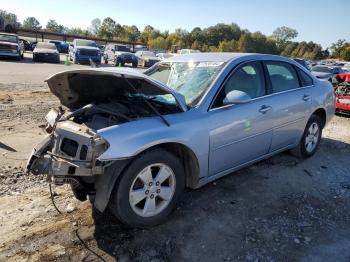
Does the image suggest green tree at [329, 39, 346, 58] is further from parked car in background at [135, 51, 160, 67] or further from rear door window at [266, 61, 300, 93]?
rear door window at [266, 61, 300, 93]

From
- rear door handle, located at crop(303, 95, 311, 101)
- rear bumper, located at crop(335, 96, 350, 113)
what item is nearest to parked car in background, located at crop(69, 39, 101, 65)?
rear bumper, located at crop(335, 96, 350, 113)

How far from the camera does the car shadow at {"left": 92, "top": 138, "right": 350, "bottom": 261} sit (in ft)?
10.1

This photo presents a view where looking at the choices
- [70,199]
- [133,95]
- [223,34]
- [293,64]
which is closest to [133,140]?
[133,95]

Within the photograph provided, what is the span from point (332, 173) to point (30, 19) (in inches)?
5568

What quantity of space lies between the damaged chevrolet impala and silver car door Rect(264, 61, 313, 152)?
2cm

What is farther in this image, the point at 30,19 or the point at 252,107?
the point at 30,19

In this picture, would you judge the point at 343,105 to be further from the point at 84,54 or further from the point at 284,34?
the point at 284,34

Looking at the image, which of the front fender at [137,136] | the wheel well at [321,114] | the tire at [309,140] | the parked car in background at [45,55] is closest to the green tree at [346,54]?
the parked car in background at [45,55]

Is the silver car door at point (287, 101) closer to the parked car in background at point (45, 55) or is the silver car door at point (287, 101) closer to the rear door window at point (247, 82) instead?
the rear door window at point (247, 82)

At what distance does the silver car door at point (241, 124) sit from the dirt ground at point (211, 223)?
490 mm

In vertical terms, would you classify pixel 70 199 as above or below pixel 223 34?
below

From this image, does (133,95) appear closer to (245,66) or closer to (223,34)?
(245,66)

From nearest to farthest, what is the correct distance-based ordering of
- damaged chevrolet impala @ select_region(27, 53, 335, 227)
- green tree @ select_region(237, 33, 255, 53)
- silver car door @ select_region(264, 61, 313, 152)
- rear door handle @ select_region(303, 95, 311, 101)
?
1. damaged chevrolet impala @ select_region(27, 53, 335, 227)
2. silver car door @ select_region(264, 61, 313, 152)
3. rear door handle @ select_region(303, 95, 311, 101)
4. green tree @ select_region(237, 33, 255, 53)

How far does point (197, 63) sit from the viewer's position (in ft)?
14.0
